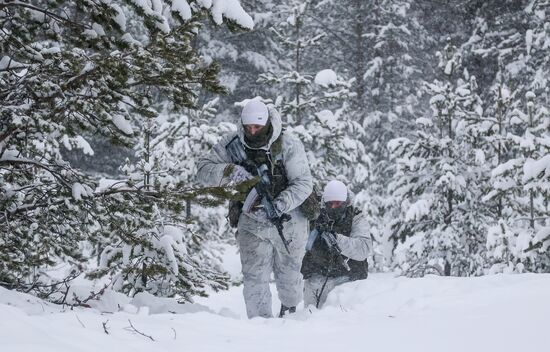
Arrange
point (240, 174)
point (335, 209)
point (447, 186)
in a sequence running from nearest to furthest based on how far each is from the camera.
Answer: point (240, 174) < point (335, 209) < point (447, 186)

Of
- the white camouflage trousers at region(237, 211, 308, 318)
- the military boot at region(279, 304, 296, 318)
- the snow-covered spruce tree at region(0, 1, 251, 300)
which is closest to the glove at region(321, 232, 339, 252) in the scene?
the military boot at region(279, 304, 296, 318)

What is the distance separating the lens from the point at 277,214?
5.67 m

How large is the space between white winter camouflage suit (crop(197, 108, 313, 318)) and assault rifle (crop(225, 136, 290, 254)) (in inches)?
2.8

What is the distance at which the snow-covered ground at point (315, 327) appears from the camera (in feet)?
10.2

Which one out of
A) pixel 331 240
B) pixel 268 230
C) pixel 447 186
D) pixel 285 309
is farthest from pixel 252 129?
pixel 447 186

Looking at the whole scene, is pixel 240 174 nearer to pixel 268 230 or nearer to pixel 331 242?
pixel 268 230

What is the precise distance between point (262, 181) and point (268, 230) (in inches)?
20.1

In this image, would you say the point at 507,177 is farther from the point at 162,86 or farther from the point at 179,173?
the point at 162,86

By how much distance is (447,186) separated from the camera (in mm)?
10484

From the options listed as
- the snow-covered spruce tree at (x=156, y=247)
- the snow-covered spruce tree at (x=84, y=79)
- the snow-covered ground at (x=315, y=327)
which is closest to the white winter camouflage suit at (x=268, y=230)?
the snow-covered spruce tree at (x=156, y=247)

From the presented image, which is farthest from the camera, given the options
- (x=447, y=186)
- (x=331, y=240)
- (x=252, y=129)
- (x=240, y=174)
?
(x=447, y=186)

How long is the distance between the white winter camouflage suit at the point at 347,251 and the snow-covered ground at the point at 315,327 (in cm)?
232

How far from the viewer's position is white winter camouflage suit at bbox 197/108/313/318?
18.9 ft

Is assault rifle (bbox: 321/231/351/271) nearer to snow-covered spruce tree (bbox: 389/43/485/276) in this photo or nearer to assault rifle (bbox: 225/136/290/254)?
assault rifle (bbox: 225/136/290/254)
